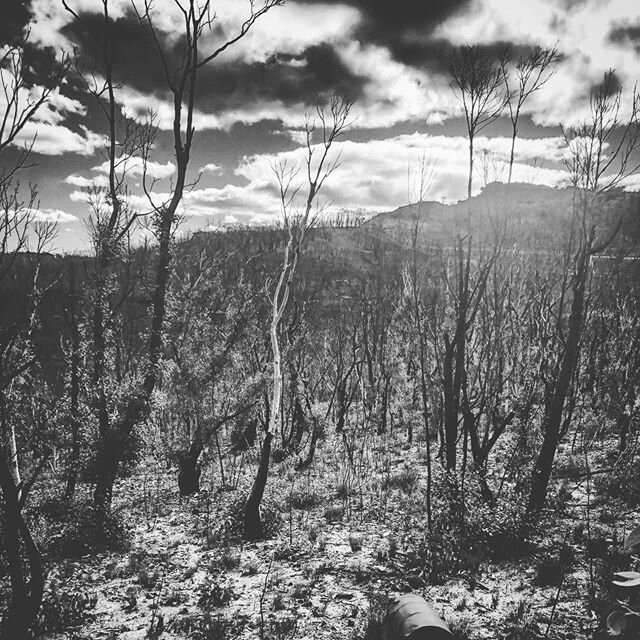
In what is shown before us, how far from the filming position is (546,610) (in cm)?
541

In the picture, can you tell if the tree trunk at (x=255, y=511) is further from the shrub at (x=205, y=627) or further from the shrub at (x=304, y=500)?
the shrub at (x=205, y=627)

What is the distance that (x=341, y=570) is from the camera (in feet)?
23.8

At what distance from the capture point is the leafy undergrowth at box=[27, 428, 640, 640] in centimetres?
553

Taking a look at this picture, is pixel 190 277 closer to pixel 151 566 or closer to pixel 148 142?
pixel 148 142

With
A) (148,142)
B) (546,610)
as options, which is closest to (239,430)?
(148,142)

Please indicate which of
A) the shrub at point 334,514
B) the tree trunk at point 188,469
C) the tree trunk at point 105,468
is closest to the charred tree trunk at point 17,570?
the tree trunk at point 105,468

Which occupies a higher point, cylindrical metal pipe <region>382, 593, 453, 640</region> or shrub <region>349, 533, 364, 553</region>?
cylindrical metal pipe <region>382, 593, 453, 640</region>

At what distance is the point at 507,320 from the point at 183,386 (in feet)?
37.8

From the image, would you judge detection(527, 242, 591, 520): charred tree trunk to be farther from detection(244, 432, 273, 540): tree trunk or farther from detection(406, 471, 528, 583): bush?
detection(244, 432, 273, 540): tree trunk

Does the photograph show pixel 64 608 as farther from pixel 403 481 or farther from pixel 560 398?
pixel 560 398

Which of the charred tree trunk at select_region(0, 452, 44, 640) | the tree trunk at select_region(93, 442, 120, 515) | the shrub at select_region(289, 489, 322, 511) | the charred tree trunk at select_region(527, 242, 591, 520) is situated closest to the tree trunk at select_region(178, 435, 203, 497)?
the tree trunk at select_region(93, 442, 120, 515)

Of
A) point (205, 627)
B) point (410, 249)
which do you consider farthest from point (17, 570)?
point (410, 249)

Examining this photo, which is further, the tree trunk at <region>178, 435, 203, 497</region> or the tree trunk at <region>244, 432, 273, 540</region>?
the tree trunk at <region>178, 435, 203, 497</region>

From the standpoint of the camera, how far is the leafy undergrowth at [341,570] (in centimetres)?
553
